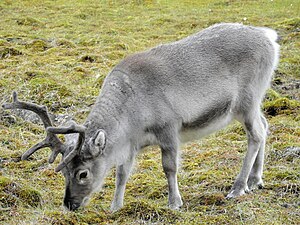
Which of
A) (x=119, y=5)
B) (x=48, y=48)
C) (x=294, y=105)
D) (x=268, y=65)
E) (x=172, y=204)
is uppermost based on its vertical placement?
(x=268, y=65)

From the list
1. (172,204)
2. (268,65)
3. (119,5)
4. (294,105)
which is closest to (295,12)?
(119,5)

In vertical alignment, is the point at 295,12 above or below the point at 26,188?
below

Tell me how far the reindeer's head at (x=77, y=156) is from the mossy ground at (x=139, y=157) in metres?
0.26

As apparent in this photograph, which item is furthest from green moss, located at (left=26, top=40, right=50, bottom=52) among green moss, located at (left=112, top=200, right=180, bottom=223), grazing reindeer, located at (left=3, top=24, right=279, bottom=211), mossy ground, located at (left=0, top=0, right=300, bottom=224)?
green moss, located at (left=112, top=200, right=180, bottom=223)

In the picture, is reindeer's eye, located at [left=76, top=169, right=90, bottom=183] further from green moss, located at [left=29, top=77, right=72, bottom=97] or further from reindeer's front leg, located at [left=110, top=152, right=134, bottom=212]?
green moss, located at [left=29, top=77, right=72, bottom=97]

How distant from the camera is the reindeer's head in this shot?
24.5ft

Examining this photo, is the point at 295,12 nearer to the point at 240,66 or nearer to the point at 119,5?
the point at 119,5

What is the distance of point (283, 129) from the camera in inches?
444

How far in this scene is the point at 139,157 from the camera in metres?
10.6

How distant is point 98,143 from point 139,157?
3.20 metres

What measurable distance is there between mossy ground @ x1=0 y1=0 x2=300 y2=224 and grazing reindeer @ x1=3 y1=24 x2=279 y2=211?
49 cm

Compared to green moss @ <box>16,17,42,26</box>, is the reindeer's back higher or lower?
higher

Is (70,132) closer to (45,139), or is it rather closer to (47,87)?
(45,139)

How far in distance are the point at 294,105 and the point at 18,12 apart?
22.5 metres
